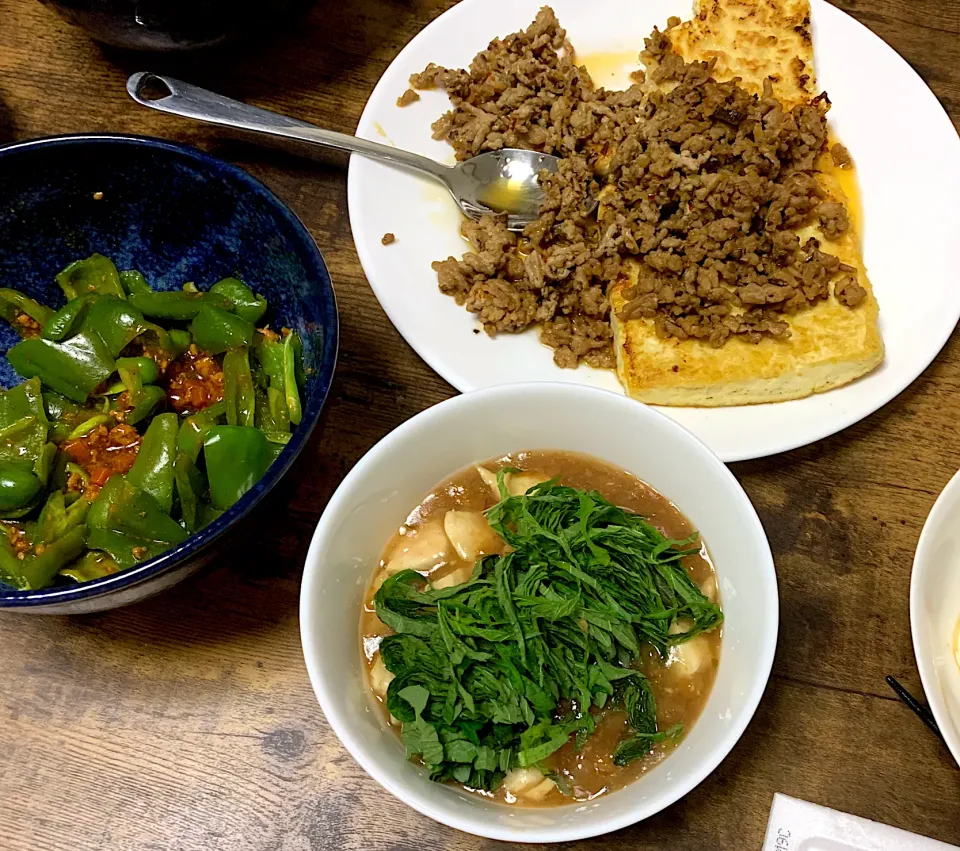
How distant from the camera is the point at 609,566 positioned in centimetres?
143

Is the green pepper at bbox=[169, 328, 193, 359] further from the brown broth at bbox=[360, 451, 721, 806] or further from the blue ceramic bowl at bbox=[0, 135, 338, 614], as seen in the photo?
the brown broth at bbox=[360, 451, 721, 806]

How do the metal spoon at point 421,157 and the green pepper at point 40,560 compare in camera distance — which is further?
the metal spoon at point 421,157

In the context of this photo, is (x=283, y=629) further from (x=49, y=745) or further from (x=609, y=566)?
(x=609, y=566)

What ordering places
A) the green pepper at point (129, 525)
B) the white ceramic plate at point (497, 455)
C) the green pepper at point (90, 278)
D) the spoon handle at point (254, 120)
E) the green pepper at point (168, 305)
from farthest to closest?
the spoon handle at point (254, 120) < the green pepper at point (90, 278) < the green pepper at point (168, 305) < the green pepper at point (129, 525) < the white ceramic plate at point (497, 455)

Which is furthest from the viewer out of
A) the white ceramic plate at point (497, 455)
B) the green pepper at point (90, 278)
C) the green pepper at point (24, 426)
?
the green pepper at point (90, 278)

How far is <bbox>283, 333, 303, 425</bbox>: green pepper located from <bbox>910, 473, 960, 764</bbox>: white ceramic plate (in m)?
1.28

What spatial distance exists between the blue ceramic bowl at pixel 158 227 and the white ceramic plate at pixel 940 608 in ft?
4.00

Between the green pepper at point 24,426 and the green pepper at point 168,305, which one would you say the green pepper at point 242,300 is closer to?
the green pepper at point 168,305

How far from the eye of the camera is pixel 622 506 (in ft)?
5.17

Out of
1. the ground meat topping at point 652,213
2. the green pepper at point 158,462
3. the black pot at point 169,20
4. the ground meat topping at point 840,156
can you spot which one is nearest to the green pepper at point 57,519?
the green pepper at point 158,462

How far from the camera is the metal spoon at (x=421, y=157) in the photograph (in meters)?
2.09

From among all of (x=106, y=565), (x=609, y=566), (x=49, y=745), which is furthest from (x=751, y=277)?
(x=49, y=745)

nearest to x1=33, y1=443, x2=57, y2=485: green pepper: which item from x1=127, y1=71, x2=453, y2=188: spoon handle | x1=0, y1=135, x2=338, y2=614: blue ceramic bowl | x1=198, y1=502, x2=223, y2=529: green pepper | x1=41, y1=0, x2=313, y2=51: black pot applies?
x1=0, y1=135, x2=338, y2=614: blue ceramic bowl

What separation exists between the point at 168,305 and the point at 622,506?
3.47 ft
